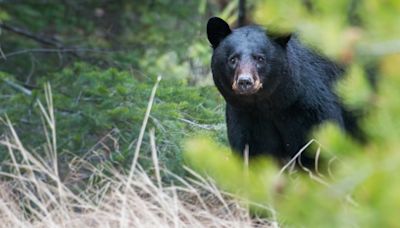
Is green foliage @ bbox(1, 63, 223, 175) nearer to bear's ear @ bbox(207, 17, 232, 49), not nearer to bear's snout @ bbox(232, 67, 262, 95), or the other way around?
bear's ear @ bbox(207, 17, 232, 49)

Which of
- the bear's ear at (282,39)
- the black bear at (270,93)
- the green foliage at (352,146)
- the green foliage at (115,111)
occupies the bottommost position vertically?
the green foliage at (115,111)

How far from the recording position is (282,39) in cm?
602

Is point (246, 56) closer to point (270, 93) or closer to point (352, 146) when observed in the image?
point (270, 93)

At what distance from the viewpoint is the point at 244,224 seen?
4.59 m

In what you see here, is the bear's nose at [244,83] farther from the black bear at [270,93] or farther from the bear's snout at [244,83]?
the black bear at [270,93]

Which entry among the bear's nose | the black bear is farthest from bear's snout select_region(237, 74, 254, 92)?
the black bear

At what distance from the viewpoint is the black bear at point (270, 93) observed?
5.92 meters

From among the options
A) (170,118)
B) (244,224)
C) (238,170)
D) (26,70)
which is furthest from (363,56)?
(26,70)

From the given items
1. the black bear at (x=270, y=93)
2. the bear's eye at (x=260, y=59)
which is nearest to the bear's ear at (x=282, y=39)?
the black bear at (x=270, y=93)

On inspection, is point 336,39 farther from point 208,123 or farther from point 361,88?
point 208,123

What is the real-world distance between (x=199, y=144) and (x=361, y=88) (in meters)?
0.47

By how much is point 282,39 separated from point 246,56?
297mm

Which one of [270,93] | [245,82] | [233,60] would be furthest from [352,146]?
[270,93]

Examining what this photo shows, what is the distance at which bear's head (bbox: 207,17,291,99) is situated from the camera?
230 inches
